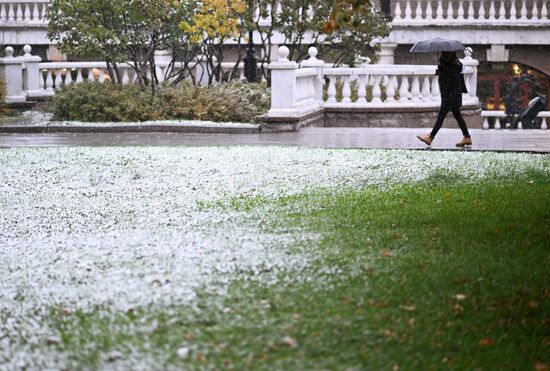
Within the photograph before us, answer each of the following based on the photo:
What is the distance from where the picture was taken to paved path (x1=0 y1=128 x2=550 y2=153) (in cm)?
1995

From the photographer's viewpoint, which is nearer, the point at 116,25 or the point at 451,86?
the point at 451,86

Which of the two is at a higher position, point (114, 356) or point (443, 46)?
point (443, 46)

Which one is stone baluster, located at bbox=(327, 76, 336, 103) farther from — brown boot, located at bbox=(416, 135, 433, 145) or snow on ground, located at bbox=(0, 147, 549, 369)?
snow on ground, located at bbox=(0, 147, 549, 369)

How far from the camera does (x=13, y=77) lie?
29.2 meters

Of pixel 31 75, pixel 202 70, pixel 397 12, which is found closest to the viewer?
pixel 31 75

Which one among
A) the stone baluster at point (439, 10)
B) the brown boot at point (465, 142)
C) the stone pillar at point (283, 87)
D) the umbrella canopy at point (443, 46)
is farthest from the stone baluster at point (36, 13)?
the brown boot at point (465, 142)

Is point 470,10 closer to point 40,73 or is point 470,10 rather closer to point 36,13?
point 40,73

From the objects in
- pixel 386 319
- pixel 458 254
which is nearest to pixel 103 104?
pixel 458 254

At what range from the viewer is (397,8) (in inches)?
1467

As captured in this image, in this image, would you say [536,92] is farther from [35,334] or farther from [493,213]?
[35,334]

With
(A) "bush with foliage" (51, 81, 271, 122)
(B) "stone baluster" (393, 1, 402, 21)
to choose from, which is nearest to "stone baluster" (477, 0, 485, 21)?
(B) "stone baluster" (393, 1, 402, 21)

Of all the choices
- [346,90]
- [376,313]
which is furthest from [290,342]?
[346,90]

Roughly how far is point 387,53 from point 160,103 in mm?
13403

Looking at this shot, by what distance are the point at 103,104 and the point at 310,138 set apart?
541 centimetres
